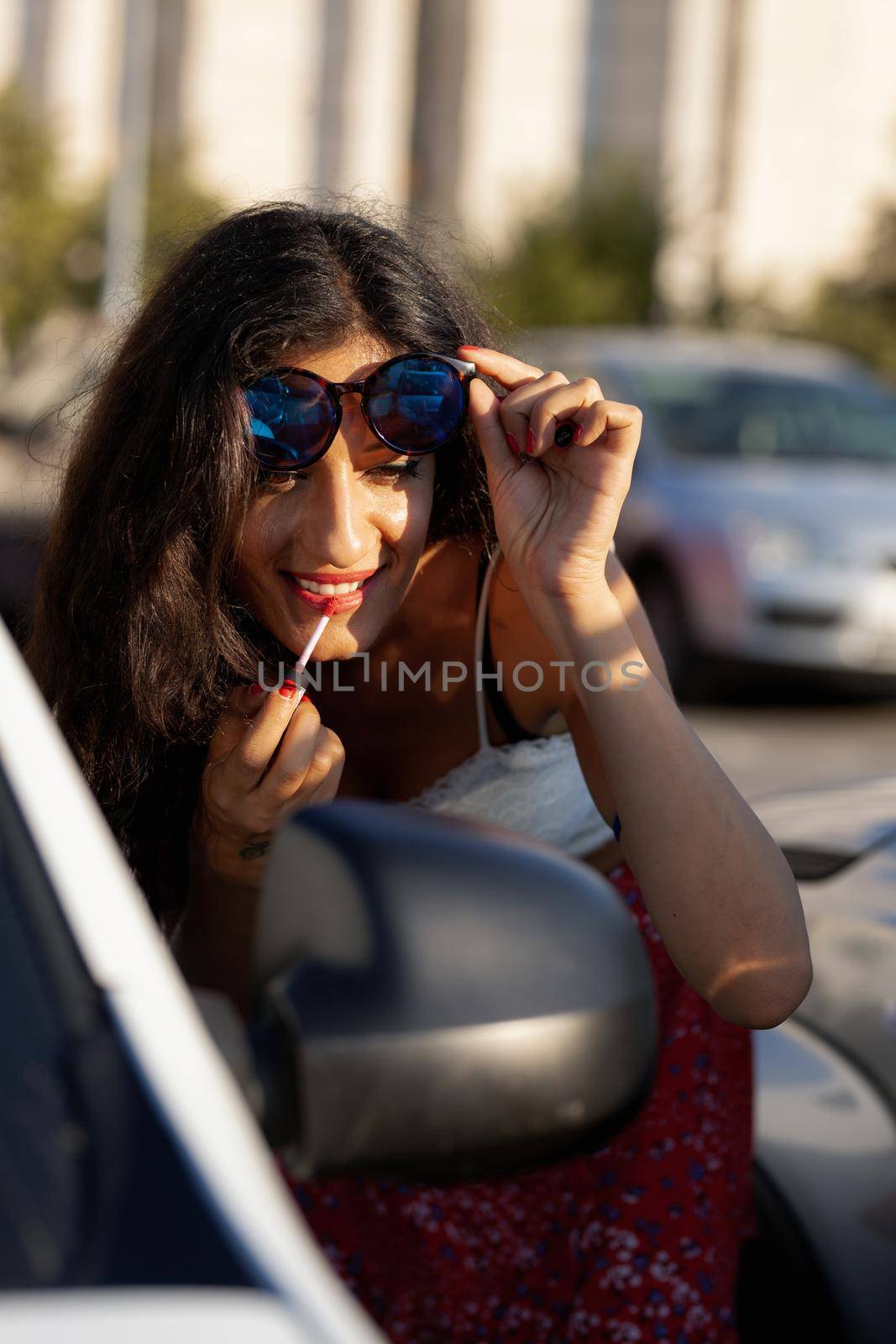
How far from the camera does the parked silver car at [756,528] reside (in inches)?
283

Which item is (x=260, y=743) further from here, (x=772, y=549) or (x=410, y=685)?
(x=772, y=549)

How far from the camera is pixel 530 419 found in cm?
176

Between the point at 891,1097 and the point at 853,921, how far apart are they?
0.27 meters

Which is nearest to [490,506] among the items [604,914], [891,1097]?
[891,1097]

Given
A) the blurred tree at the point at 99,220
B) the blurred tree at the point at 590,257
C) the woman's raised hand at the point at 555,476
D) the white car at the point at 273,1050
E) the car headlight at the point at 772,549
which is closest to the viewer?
the white car at the point at 273,1050

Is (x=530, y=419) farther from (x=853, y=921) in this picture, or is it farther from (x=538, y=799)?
(x=853, y=921)

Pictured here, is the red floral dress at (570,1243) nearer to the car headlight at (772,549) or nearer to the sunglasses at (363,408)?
the sunglasses at (363,408)

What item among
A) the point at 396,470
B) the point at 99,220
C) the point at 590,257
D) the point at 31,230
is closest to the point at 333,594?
the point at 396,470

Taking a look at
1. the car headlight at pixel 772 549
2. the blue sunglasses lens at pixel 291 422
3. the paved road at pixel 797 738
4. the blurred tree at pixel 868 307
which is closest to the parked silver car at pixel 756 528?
the car headlight at pixel 772 549

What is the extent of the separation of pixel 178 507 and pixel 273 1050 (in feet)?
3.17

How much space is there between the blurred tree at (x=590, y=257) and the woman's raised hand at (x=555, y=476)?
2005 centimetres

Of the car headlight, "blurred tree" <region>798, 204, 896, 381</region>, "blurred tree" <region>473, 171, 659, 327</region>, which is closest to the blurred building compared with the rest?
"blurred tree" <region>473, 171, 659, 327</region>

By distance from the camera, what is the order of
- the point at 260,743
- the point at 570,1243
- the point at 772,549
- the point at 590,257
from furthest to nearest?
the point at 590,257 → the point at 772,549 → the point at 570,1243 → the point at 260,743

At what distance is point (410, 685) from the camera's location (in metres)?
2.15
